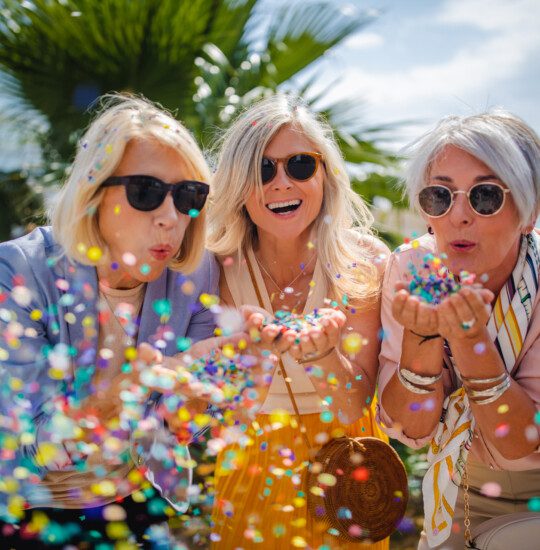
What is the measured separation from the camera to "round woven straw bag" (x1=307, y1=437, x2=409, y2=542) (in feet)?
6.96

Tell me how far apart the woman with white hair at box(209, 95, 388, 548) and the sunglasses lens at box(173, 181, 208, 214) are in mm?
410

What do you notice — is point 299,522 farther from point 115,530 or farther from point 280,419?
point 115,530

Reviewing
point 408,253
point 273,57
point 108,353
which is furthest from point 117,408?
point 273,57

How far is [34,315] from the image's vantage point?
1.95 metres

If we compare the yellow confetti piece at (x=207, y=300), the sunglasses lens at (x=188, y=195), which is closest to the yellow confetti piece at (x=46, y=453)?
the yellow confetti piece at (x=207, y=300)

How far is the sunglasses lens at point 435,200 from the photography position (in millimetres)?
1970

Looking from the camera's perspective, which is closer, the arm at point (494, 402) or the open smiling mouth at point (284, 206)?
the arm at point (494, 402)

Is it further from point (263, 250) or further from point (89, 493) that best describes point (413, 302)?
point (89, 493)

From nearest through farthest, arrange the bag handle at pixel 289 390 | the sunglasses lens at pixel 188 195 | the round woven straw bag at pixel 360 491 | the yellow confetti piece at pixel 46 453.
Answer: the yellow confetti piece at pixel 46 453, the sunglasses lens at pixel 188 195, the round woven straw bag at pixel 360 491, the bag handle at pixel 289 390

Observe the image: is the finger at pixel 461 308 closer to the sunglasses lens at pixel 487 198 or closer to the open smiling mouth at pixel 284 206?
the sunglasses lens at pixel 487 198

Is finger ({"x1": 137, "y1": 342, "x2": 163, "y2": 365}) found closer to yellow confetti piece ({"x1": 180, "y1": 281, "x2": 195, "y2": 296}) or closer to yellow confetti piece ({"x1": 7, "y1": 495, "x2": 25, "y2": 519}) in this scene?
yellow confetti piece ({"x1": 180, "y1": 281, "x2": 195, "y2": 296})

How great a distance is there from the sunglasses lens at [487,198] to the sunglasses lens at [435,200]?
3.0 inches

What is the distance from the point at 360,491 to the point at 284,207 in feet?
3.43

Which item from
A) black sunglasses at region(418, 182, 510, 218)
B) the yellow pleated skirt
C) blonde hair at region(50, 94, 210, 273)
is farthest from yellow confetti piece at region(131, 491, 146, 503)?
black sunglasses at region(418, 182, 510, 218)
